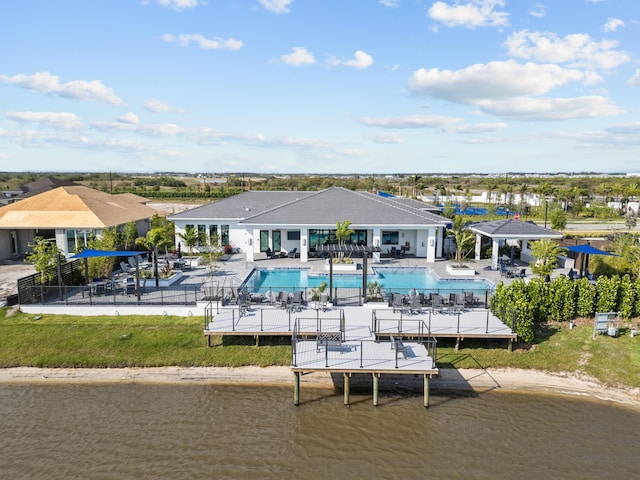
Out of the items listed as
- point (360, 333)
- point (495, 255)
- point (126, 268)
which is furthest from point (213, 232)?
point (495, 255)

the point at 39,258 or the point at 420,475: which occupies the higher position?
the point at 39,258

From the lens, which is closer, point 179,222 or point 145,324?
point 145,324

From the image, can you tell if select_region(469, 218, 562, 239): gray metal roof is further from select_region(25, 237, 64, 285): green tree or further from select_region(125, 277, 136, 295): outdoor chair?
select_region(25, 237, 64, 285): green tree

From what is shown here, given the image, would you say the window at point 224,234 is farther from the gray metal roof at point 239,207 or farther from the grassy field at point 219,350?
the grassy field at point 219,350

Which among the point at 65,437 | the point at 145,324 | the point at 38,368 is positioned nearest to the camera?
the point at 65,437

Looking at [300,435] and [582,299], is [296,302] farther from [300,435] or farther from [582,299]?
[582,299]

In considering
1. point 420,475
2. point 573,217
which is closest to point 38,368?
point 420,475

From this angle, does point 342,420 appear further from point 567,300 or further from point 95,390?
point 567,300

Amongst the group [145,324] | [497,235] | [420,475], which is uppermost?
[497,235]
